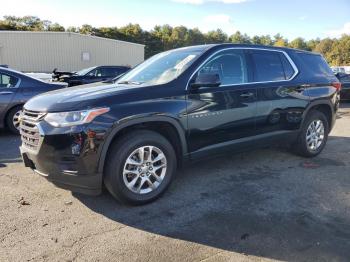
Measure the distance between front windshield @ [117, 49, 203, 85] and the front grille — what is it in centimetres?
127

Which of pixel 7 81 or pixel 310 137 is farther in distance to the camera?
pixel 7 81

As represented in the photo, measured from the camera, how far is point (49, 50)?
30297mm

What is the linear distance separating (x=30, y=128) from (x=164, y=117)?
1.45m

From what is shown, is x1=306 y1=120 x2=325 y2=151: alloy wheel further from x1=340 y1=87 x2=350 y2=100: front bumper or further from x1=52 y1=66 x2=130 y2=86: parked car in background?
x1=340 y1=87 x2=350 y2=100: front bumper

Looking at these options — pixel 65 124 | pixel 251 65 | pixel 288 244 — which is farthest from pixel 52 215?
pixel 251 65

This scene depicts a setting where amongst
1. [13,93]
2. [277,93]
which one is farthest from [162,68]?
[13,93]

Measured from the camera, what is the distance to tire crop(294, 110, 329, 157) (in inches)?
231

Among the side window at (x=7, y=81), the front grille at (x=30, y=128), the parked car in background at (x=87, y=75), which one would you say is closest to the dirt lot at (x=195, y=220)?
the front grille at (x=30, y=128)

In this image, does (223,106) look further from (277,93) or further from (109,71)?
(109,71)

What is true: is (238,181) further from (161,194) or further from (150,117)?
(150,117)

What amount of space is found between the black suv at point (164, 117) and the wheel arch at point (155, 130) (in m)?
0.01

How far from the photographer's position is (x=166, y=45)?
71.1 metres

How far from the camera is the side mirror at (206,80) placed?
13.8 ft

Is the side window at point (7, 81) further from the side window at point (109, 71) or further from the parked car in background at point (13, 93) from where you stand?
the side window at point (109, 71)
